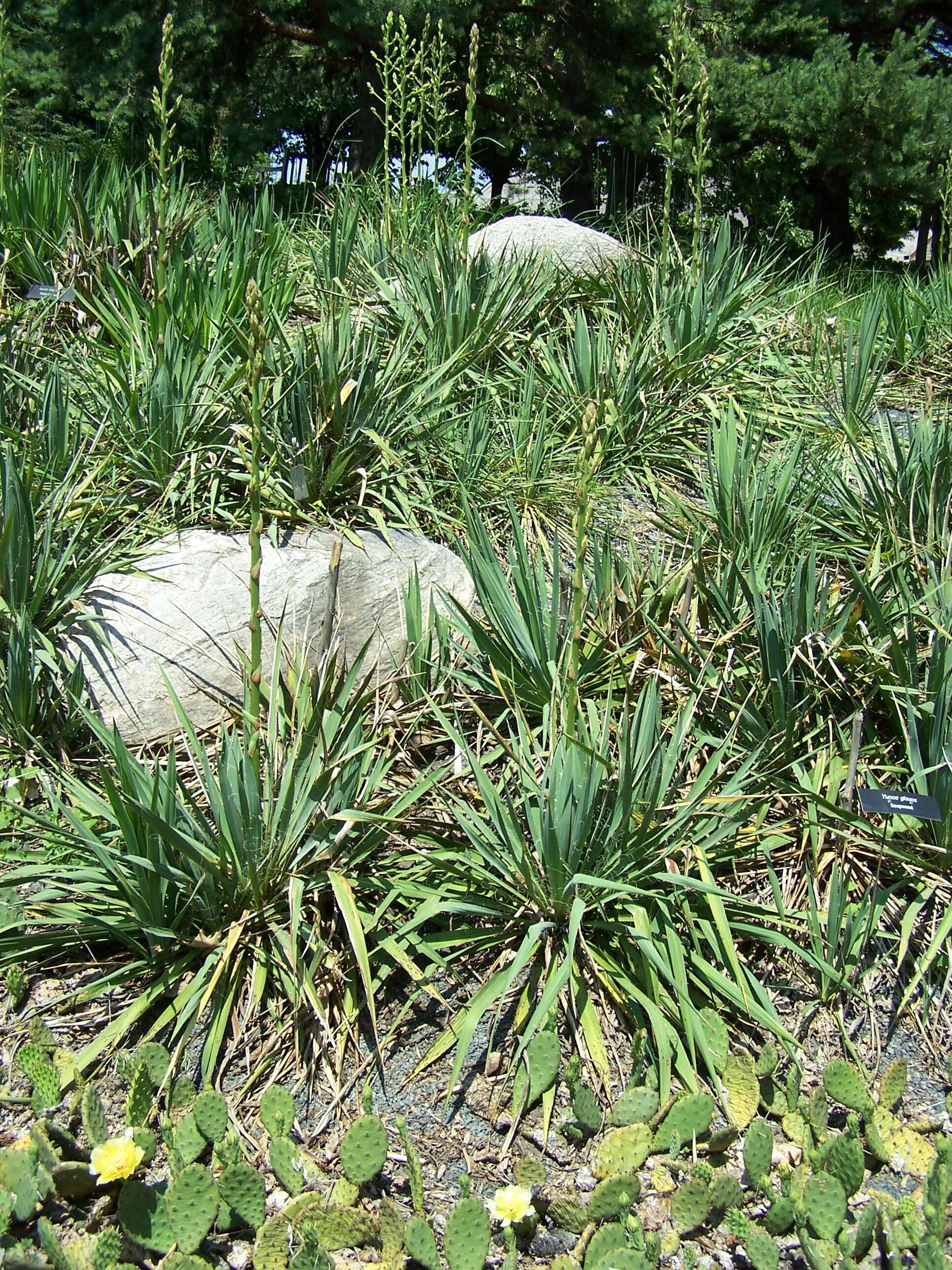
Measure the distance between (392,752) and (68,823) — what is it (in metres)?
1.06

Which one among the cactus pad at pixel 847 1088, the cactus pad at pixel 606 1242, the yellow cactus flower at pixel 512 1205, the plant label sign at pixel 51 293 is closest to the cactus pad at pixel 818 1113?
the cactus pad at pixel 847 1088

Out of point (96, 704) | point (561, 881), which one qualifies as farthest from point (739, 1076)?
point (96, 704)

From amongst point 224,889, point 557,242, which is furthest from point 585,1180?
point 557,242

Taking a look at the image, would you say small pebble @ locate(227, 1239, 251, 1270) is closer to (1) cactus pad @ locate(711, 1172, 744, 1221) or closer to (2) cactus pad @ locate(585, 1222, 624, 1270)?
(2) cactus pad @ locate(585, 1222, 624, 1270)

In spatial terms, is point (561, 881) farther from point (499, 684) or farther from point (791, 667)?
point (791, 667)

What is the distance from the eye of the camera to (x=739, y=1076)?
2.79m

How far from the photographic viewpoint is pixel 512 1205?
2.32m

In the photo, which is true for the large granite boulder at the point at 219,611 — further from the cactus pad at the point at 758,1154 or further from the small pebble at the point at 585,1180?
the cactus pad at the point at 758,1154

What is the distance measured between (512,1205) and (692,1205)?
1.37 ft

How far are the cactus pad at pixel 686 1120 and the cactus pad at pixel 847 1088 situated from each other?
1.11 feet

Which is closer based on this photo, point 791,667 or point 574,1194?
point 574,1194

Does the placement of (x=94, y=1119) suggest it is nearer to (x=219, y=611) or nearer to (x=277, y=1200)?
(x=277, y=1200)

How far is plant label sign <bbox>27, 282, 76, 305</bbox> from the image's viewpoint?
517 centimetres

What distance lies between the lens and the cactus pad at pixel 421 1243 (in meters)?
2.27
